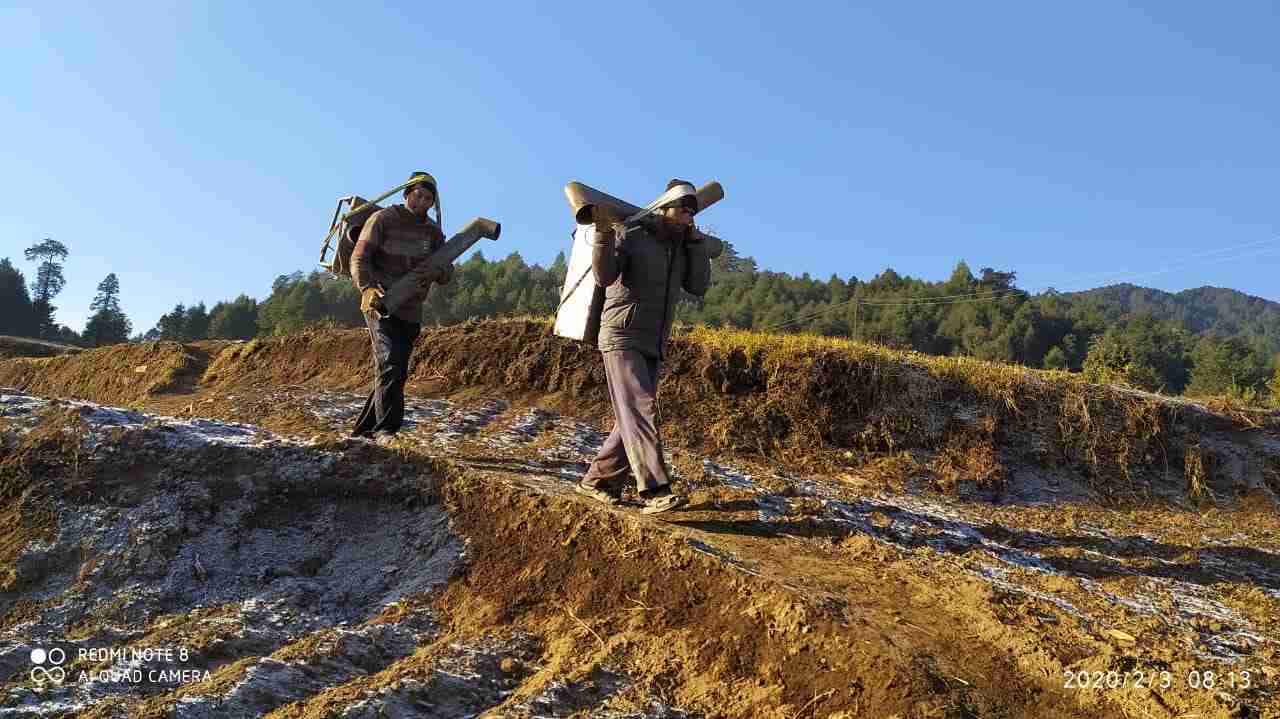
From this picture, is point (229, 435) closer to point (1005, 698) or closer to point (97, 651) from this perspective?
point (97, 651)

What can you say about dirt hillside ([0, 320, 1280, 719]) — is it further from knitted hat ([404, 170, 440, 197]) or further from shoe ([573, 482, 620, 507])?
knitted hat ([404, 170, 440, 197])

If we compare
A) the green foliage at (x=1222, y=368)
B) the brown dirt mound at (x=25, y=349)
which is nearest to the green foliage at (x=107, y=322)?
the brown dirt mound at (x=25, y=349)

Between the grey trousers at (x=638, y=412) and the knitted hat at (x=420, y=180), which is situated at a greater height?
the knitted hat at (x=420, y=180)

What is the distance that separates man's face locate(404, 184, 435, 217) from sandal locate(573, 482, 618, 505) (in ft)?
9.18

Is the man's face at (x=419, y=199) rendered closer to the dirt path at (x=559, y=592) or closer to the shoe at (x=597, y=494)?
the dirt path at (x=559, y=592)

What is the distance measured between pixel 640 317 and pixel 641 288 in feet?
0.60

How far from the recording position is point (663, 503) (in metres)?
4.85

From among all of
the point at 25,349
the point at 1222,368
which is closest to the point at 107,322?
the point at 25,349

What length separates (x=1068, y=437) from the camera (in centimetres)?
841

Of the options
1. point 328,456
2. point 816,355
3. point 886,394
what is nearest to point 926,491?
point 886,394

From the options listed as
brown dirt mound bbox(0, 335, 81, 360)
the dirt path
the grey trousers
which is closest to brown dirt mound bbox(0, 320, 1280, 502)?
the dirt path

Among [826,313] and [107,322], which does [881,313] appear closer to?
[826,313]

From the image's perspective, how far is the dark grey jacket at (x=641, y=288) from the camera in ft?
16.4

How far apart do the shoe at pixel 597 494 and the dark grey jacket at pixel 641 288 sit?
3.14 feet
